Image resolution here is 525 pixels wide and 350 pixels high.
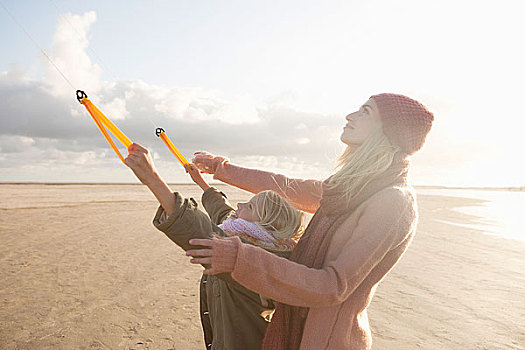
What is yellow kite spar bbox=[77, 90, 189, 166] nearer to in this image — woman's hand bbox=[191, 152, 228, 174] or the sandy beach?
woman's hand bbox=[191, 152, 228, 174]

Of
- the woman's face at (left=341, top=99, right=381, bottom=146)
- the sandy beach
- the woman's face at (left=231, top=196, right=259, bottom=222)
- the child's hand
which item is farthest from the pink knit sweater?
the sandy beach

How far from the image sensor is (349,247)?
1.55 m

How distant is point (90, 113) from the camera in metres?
2.16

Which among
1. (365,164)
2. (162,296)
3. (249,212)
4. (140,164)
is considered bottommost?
(162,296)

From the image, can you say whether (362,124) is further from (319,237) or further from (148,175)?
(148,175)

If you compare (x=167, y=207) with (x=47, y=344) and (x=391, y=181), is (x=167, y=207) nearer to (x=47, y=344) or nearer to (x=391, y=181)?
(x=391, y=181)

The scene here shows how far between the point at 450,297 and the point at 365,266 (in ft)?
21.1

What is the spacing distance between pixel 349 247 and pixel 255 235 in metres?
0.68

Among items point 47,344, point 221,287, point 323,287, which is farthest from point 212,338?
point 47,344

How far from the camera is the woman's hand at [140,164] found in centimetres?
170

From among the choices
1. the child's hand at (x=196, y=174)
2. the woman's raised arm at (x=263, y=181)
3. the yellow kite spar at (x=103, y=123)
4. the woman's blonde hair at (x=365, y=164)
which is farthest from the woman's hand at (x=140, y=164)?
the child's hand at (x=196, y=174)

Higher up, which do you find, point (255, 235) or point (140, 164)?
point (140, 164)

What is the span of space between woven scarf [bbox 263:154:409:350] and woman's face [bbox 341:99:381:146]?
204mm

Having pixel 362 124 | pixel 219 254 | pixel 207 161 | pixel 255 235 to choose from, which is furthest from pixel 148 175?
pixel 207 161
